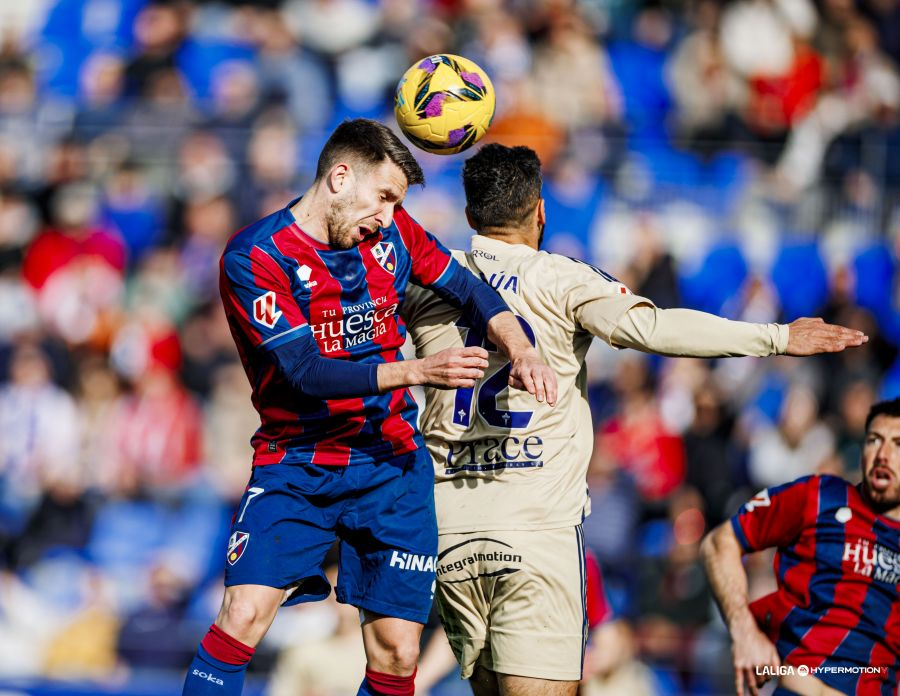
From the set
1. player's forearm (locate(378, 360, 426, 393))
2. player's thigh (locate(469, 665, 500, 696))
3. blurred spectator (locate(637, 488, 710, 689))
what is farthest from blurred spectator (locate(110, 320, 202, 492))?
player's forearm (locate(378, 360, 426, 393))

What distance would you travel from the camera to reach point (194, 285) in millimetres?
12148

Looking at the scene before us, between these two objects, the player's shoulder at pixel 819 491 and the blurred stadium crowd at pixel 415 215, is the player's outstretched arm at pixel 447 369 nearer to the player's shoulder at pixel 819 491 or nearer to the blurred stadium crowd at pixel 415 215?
the player's shoulder at pixel 819 491

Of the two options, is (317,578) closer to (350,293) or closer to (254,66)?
(350,293)

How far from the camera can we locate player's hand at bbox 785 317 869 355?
195 inches

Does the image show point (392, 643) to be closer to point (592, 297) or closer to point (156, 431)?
point (592, 297)

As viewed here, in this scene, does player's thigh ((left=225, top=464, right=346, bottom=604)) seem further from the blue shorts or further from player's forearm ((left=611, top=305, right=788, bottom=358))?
player's forearm ((left=611, top=305, right=788, bottom=358))

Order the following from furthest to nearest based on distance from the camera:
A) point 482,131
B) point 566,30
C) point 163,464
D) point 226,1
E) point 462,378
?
point 226,1, point 566,30, point 163,464, point 482,131, point 462,378

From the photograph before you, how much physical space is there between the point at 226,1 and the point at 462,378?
11.2 meters

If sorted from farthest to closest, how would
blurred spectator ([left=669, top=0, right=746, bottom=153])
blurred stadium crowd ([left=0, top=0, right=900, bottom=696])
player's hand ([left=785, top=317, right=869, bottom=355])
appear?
blurred spectator ([left=669, top=0, right=746, bottom=153]) < blurred stadium crowd ([left=0, top=0, right=900, bottom=696]) < player's hand ([left=785, top=317, right=869, bottom=355])

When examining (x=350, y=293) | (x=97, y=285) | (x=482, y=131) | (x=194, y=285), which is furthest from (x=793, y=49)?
(x=350, y=293)

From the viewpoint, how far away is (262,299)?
500cm

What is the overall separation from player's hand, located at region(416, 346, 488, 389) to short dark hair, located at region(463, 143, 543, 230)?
1.07m

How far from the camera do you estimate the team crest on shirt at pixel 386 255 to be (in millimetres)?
5305

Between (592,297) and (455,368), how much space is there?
3.11 feet
